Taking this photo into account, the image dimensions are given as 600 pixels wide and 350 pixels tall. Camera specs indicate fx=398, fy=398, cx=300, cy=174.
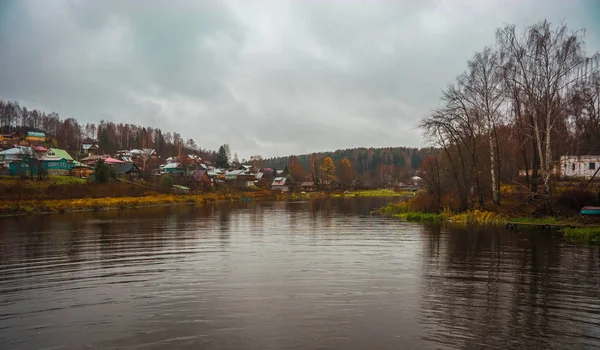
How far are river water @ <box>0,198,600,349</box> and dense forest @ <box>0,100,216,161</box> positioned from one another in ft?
447

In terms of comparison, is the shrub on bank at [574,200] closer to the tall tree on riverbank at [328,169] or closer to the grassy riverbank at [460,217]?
the grassy riverbank at [460,217]

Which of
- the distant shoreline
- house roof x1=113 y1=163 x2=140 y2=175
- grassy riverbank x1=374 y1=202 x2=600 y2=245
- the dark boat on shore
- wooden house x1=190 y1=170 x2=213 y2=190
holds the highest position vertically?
house roof x1=113 y1=163 x2=140 y2=175

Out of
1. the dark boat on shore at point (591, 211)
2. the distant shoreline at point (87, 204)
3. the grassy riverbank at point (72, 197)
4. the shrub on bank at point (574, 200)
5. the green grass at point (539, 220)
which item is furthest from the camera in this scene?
the grassy riverbank at point (72, 197)

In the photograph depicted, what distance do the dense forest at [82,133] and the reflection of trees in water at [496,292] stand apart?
468 ft

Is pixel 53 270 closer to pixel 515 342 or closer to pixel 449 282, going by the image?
pixel 449 282

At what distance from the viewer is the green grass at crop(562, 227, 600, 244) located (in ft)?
68.2

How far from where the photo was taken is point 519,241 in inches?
842

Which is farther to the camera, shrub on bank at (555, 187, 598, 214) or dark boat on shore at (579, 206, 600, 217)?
shrub on bank at (555, 187, 598, 214)

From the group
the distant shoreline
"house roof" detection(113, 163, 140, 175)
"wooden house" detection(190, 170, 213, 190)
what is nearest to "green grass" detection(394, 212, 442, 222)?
the distant shoreline

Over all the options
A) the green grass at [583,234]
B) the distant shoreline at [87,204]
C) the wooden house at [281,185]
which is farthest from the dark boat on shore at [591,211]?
the wooden house at [281,185]

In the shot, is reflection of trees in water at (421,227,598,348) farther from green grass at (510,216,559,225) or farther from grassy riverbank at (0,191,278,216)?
grassy riverbank at (0,191,278,216)

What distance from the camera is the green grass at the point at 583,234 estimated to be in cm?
2078

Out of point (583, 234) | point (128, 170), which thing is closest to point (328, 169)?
point (128, 170)

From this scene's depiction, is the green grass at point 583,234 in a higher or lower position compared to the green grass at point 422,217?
higher
